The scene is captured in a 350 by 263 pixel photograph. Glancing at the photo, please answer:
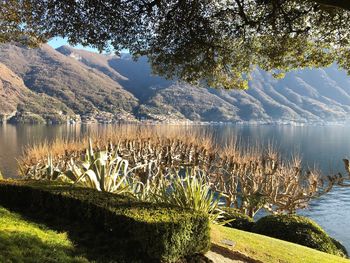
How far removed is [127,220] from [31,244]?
3.75 feet

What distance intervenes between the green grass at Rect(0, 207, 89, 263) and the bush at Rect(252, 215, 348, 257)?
6794 millimetres

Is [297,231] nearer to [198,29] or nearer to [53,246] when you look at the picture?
[198,29]

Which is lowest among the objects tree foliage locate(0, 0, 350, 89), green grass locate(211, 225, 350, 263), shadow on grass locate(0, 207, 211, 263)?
green grass locate(211, 225, 350, 263)

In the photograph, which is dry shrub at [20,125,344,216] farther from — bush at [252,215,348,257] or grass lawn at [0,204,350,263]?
grass lawn at [0,204,350,263]

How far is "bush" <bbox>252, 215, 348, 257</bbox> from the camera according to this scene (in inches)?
399

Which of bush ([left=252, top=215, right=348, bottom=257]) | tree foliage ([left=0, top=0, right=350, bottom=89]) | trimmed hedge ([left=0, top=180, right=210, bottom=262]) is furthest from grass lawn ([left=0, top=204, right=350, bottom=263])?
tree foliage ([left=0, top=0, right=350, bottom=89])

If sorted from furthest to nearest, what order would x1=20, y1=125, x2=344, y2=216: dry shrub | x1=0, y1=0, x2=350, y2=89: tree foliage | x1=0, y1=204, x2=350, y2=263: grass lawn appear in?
x1=20, y1=125, x2=344, y2=216: dry shrub, x1=0, y1=0, x2=350, y2=89: tree foliage, x1=0, y1=204, x2=350, y2=263: grass lawn

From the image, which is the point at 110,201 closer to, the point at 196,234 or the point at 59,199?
the point at 59,199

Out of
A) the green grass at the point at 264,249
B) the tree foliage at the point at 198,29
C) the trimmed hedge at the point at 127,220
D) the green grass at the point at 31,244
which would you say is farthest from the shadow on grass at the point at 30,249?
the tree foliage at the point at 198,29

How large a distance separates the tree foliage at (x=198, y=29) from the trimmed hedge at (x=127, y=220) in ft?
16.8

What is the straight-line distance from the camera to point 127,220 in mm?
5043

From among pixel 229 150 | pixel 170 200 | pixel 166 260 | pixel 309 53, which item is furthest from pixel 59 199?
pixel 229 150

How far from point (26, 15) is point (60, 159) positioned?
10857mm

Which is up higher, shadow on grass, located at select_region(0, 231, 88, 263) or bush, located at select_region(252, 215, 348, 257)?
shadow on grass, located at select_region(0, 231, 88, 263)
